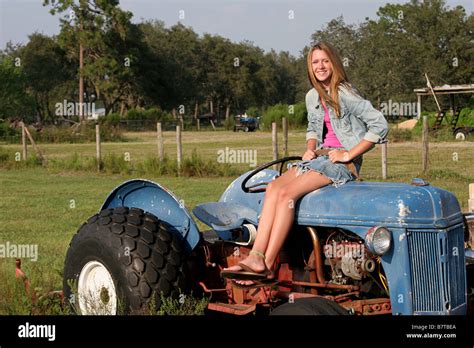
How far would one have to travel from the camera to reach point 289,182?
198 inches

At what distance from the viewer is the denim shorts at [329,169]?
16.6 ft

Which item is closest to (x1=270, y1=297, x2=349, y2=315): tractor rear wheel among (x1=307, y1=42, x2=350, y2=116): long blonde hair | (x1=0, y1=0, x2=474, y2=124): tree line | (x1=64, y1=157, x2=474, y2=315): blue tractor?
(x1=64, y1=157, x2=474, y2=315): blue tractor

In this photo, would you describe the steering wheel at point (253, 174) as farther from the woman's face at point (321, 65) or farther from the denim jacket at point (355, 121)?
the woman's face at point (321, 65)

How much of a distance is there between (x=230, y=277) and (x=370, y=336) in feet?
3.02

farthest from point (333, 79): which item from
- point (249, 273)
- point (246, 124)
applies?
point (246, 124)

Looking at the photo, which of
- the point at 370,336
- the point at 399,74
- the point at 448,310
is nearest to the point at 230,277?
the point at 370,336

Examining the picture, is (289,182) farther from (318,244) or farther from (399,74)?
(399,74)

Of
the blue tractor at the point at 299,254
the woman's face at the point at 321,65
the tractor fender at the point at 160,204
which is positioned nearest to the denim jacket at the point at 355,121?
the woman's face at the point at 321,65

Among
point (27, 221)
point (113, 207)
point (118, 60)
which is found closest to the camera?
point (113, 207)

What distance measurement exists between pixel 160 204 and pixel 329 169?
1.50 meters

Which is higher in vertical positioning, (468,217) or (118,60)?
(118,60)

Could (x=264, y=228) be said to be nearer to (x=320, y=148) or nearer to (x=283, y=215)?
(x=283, y=215)

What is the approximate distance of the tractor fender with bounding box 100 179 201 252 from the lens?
221 inches

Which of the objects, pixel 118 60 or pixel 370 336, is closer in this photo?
pixel 370 336
